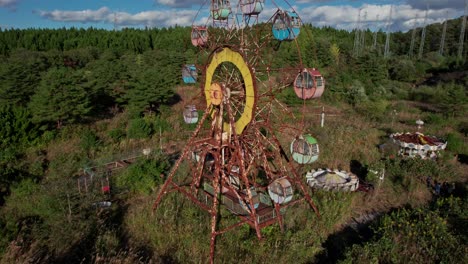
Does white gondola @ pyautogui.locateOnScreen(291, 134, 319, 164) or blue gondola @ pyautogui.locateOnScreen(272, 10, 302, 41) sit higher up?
blue gondola @ pyautogui.locateOnScreen(272, 10, 302, 41)

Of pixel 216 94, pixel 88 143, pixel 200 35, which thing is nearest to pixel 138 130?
pixel 88 143

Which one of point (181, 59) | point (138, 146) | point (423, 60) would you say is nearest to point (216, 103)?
point (138, 146)

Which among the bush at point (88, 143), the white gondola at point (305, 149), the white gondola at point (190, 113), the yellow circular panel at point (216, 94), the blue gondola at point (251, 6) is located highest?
the blue gondola at point (251, 6)

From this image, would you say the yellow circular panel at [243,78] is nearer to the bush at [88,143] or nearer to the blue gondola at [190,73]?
the blue gondola at [190,73]

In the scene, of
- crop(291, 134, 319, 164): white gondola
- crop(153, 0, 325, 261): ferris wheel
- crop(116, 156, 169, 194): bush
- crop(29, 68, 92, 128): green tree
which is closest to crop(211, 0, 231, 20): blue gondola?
crop(153, 0, 325, 261): ferris wheel

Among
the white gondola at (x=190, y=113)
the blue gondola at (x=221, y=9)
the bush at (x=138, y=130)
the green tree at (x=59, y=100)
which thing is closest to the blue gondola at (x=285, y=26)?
the blue gondola at (x=221, y=9)

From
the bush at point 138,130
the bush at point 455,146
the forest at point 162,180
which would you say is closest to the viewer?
the forest at point 162,180

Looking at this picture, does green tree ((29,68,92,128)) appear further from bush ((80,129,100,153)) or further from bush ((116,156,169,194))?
bush ((116,156,169,194))
